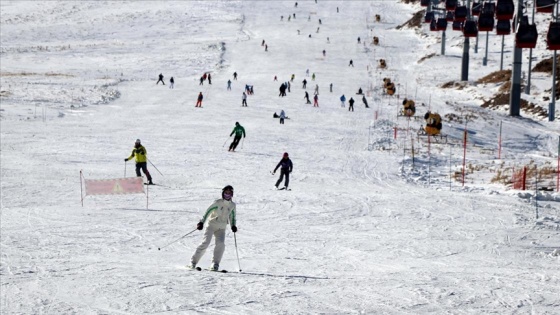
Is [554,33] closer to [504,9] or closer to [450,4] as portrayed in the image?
[504,9]

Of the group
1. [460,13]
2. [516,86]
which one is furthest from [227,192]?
[460,13]

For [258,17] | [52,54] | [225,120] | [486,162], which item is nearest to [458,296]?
[486,162]

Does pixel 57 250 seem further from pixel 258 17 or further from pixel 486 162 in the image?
pixel 258 17

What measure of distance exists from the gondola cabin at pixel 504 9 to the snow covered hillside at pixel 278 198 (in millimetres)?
5336

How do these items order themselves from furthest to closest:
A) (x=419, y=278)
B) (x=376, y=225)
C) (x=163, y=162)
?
(x=163, y=162) < (x=376, y=225) < (x=419, y=278)

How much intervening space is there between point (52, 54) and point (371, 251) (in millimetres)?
70858

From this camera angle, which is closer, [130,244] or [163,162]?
[130,244]

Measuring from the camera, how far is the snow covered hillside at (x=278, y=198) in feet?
35.2

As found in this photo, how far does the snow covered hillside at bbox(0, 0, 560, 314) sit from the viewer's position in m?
10.7

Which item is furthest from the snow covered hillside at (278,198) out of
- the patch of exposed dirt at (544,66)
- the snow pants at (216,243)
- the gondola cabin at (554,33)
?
the gondola cabin at (554,33)

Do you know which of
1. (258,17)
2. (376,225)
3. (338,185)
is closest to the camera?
(376,225)

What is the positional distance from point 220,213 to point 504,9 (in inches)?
1352

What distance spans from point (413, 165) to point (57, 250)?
16637mm

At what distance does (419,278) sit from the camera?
38.1 feet
